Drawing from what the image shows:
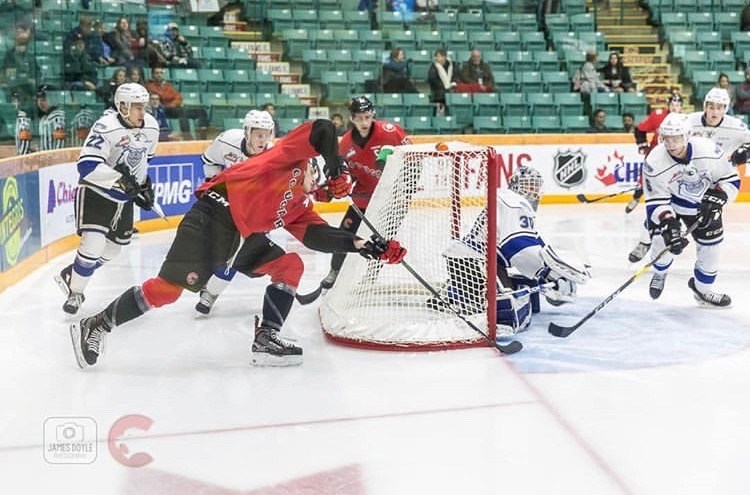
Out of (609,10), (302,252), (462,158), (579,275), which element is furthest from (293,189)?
(609,10)

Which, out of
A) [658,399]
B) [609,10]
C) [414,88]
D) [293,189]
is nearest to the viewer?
[658,399]

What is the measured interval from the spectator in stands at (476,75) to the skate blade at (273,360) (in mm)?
7269

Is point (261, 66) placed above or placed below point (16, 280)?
above

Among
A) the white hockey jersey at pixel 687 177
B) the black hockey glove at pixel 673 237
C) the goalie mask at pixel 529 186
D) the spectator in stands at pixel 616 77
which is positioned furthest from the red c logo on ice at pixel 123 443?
the spectator in stands at pixel 616 77

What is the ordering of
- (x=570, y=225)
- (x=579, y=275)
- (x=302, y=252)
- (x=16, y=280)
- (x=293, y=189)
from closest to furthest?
(x=293, y=189) < (x=579, y=275) < (x=16, y=280) < (x=302, y=252) < (x=570, y=225)

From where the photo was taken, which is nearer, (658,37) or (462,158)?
(462,158)

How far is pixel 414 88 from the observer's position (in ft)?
34.7

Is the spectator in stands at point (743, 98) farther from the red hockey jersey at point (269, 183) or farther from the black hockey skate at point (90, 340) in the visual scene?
the black hockey skate at point (90, 340)

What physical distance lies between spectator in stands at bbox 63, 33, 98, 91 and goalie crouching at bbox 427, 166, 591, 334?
4.33 metres

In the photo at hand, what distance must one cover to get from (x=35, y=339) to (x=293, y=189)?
1.55 metres

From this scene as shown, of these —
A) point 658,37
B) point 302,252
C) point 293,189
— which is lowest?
point 302,252

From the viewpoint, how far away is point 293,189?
3.70m

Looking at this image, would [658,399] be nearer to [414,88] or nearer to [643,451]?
[643,451]

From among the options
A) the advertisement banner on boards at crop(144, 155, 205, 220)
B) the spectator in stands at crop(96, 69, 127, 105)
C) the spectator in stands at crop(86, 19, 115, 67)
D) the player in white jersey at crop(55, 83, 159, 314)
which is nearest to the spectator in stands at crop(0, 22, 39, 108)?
the player in white jersey at crop(55, 83, 159, 314)
